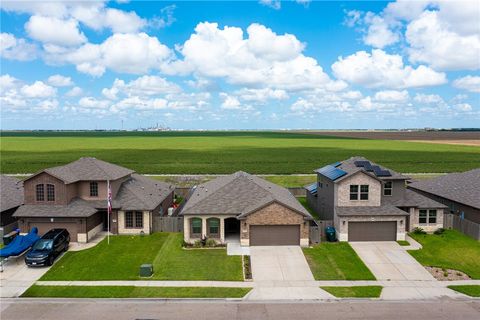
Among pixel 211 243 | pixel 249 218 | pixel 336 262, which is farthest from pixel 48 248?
pixel 336 262

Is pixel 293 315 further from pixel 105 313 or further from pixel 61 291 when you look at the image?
pixel 61 291

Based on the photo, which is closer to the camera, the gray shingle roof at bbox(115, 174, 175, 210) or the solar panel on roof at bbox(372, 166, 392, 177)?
the gray shingle roof at bbox(115, 174, 175, 210)

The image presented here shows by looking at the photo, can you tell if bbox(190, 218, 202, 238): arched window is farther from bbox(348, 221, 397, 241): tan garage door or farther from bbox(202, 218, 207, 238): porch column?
bbox(348, 221, 397, 241): tan garage door

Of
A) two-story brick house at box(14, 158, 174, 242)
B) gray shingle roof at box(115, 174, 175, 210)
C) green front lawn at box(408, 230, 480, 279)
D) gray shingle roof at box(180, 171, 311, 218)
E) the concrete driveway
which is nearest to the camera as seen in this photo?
the concrete driveway

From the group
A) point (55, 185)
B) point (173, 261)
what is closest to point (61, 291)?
point (173, 261)

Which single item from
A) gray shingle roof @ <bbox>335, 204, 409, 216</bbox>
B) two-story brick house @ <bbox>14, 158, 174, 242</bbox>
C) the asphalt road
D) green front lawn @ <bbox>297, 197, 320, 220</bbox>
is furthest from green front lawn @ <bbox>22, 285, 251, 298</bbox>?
green front lawn @ <bbox>297, 197, 320, 220</bbox>

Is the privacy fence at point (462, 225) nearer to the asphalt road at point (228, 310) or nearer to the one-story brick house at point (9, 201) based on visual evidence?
the asphalt road at point (228, 310)
